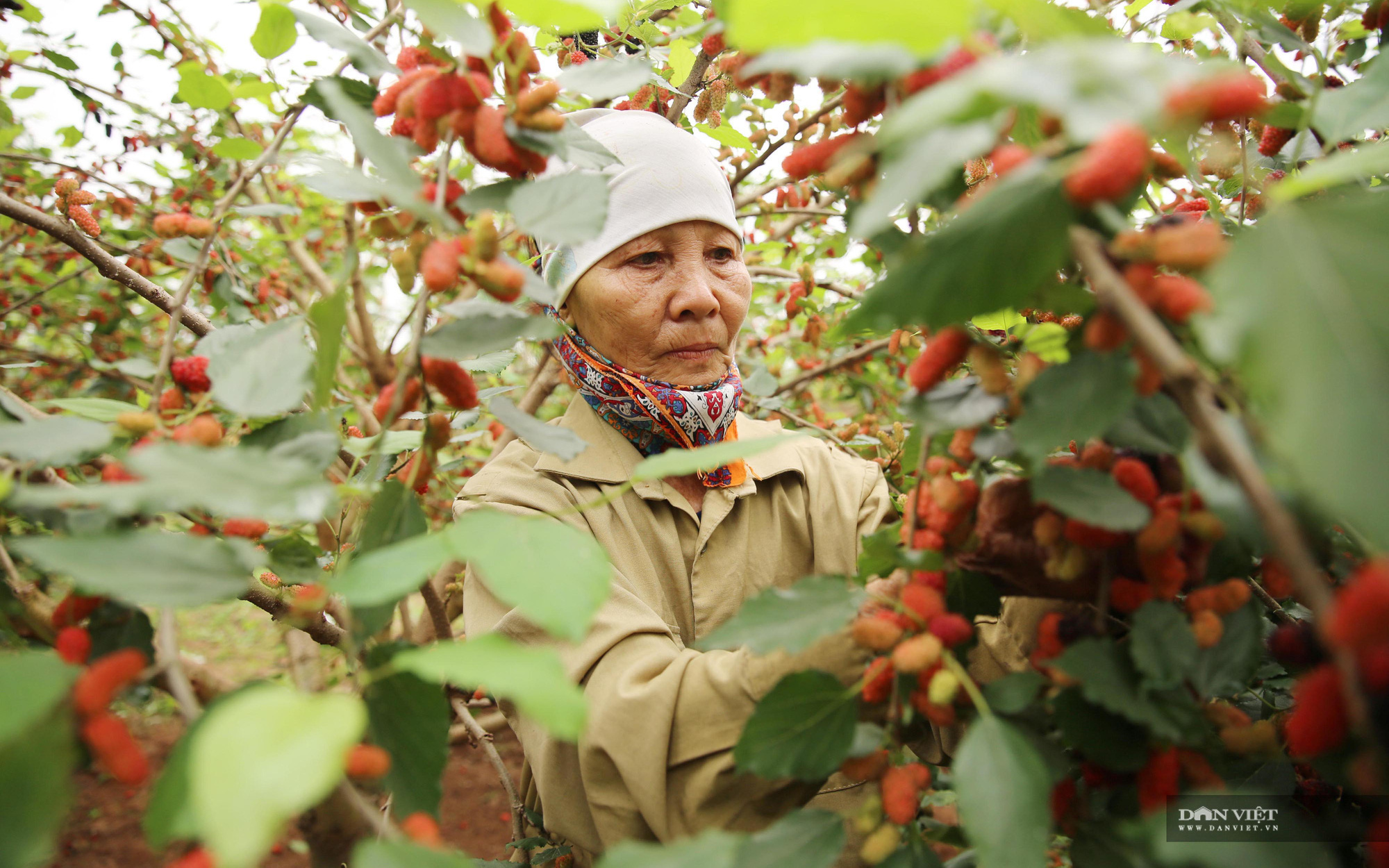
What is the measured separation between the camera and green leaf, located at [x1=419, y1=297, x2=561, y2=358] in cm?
62

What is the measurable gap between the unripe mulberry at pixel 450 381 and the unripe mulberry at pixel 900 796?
50 cm

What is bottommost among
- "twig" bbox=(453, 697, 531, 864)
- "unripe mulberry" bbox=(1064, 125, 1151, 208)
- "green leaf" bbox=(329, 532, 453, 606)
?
"twig" bbox=(453, 697, 531, 864)

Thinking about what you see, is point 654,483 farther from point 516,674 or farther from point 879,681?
point 516,674

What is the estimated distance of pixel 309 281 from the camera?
287 centimetres

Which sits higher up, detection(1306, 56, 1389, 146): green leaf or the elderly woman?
detection(1306, 56, 1389, 146): green leaf

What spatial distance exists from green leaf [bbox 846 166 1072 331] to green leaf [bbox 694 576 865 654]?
26 centimetres

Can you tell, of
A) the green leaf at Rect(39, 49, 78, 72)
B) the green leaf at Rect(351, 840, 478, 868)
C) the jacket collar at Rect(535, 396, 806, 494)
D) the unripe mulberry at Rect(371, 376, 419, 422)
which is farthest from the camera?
the green leaf at Rect(39, 49, 78, 72)

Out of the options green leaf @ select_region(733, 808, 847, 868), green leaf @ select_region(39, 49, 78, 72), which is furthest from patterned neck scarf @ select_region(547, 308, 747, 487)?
green leaf @ select_region(39, 49, 78, 72)

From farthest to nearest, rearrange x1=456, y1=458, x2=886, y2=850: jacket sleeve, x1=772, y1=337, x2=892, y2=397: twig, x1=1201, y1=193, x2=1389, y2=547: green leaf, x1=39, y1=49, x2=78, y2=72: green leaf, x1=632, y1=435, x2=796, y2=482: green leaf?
1. x1=772, y1=337, x2=892, y2=397: twig
2. x1=39, y1=49, x2=78, y2=72: green leaf
3. x1=456, y1=458, x2=886, y2=850: jacket sleeve
4. x1=632, y1=435, x2=796, y2=482: green leaf
5. x1=1201, y1=193, x2=1389, y2=547: green leaf

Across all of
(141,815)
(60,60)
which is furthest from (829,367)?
(141,815)

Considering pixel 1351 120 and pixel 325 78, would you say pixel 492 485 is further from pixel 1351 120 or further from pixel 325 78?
pixel 1351 120

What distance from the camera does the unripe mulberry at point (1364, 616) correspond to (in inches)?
13.1

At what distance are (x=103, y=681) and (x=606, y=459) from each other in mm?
920

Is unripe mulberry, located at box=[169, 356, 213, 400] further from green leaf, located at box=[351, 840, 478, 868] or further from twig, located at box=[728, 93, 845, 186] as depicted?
twig, located at box=[728, 93, 845, 186]
